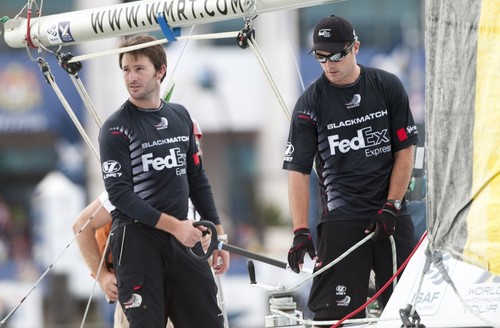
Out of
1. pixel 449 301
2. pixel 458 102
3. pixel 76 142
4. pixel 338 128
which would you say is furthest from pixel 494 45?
pixel 76 142

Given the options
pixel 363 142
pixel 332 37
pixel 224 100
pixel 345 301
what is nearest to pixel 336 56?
pixel 332 37

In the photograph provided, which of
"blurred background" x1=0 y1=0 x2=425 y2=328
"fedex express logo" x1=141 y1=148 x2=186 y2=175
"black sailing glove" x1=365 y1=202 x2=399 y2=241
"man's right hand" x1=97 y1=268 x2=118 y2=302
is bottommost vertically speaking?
"blurred background" x1=0 y1=0 x2=425 y2=328

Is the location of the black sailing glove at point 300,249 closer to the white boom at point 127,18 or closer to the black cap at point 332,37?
the black cap at point 332,37

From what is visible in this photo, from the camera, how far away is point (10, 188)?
99.1 feet

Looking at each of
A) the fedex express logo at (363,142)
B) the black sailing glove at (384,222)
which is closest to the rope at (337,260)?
the black sailing glove at (384,222)

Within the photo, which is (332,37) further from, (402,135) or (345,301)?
(345,301)

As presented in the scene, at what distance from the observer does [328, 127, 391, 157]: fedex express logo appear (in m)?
6.13

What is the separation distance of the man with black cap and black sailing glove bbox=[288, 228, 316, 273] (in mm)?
16

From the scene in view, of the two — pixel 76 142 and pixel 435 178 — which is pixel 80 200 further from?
pixel 435 178

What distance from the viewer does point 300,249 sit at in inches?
236

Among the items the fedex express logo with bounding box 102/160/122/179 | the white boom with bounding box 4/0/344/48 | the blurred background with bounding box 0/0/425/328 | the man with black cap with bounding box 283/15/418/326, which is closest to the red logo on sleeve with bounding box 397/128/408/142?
the man with black cap with bounding box 283/15/418/326

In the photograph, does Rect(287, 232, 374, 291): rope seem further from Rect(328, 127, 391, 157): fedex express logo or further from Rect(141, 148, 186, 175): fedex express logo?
Rect(141, 148, 186, 175): fedex express logo

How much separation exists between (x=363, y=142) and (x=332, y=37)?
1.71ft

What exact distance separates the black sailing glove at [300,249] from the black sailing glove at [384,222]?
11.0 inches
